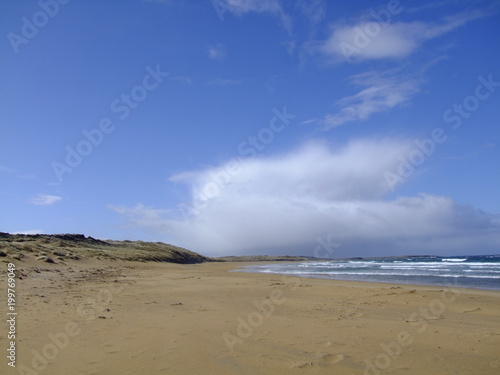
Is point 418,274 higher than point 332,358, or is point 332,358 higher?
point 418,274

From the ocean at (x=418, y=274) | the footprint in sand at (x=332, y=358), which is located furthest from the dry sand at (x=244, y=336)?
the ocean at (x=418, y=274)

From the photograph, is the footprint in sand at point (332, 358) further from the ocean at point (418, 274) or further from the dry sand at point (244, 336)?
the ocean at point (418, 274)

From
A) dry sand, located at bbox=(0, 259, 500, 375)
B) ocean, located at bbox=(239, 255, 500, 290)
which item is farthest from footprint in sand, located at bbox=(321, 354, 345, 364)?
ocean, located at bbox=(239, 255, 500, 290)

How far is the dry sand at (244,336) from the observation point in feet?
18.6

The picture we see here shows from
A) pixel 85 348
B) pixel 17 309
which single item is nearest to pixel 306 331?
pixel 85 348

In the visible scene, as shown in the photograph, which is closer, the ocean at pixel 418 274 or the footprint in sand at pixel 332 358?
the footprint in sand at pixel 332 358

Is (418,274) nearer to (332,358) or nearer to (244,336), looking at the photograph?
(244,336)

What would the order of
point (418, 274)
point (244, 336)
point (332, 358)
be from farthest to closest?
point (418, 274) < point (244, 336) < point (332, 358)

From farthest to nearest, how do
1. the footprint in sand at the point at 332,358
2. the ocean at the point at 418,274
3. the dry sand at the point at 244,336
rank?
the ocean at the point at 418,274
the footprint in sand at the point at 332,358
the dry sand at the point at 244,336

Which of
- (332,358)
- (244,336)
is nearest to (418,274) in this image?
(244,336)

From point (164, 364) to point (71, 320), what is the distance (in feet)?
12.7

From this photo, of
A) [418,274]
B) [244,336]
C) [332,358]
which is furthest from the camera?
[418,274]

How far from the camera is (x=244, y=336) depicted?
293 inches

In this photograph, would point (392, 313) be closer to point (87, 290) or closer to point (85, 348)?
point (85, 348)
